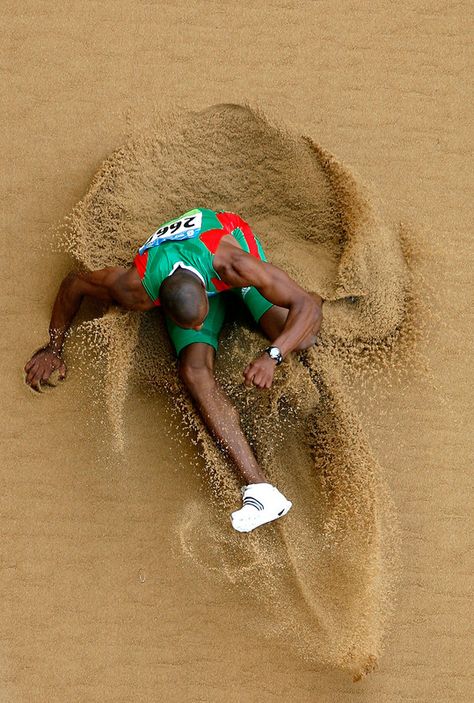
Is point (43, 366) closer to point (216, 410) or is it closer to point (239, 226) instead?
point (216, 410)

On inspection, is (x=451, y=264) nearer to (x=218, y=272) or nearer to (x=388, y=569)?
(x=218, y=272)

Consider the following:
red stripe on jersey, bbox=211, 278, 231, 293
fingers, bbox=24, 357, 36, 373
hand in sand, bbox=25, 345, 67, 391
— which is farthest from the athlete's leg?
fingers, bbox=24, 357, 36, 373

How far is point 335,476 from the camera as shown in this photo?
3490mm

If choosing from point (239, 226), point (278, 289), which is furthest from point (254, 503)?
point (239, 226)

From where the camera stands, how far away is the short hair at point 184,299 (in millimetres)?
2873

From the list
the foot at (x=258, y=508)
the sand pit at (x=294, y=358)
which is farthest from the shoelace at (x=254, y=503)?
the sand pit at (x=294, y=358)

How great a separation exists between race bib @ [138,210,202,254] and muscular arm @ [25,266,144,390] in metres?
0.19

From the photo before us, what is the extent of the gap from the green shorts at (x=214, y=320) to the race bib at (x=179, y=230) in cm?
33

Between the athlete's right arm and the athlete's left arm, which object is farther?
the athlete's right arm

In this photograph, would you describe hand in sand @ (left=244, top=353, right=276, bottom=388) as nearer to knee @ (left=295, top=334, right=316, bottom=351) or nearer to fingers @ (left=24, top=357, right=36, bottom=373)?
knee @ (left=295, top=334, right=316, bottom=351)

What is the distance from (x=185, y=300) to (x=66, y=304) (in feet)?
2.70

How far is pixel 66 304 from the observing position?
3455mm

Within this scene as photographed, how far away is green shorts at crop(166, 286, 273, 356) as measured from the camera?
3344 millimetres

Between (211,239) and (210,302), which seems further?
(210,302)
